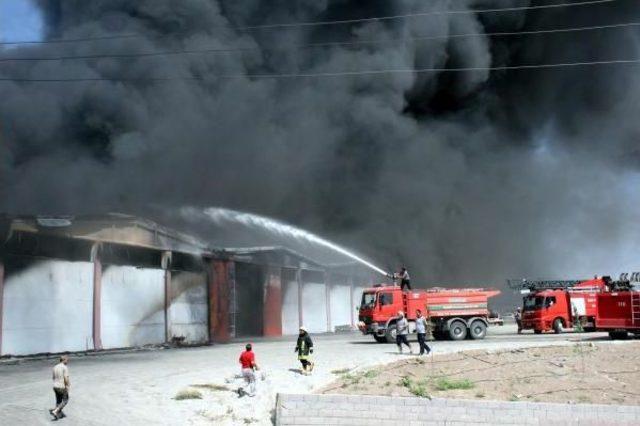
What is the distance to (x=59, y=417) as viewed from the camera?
11.3 m

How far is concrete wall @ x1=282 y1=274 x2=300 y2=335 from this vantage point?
38.6 meters

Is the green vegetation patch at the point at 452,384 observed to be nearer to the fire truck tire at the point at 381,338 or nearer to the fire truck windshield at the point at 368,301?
the fire truck tire at the point at 381,338

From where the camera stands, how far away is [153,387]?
1405 cm

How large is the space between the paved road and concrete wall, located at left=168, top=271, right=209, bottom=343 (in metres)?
8.03

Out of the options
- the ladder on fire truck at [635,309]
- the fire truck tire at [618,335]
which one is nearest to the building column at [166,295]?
the fire truck tire at [618,335]

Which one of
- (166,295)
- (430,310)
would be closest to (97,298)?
(166,295)

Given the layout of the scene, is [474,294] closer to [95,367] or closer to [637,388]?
[637,388]

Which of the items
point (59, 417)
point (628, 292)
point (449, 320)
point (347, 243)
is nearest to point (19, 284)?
point (59, 417)

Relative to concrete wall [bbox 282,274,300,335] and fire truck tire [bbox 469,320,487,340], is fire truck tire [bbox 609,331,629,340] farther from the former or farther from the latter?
concrete wall [bbox 282,274,300,335]

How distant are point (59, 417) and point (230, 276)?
21667 mm

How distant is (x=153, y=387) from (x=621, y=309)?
1732 cm

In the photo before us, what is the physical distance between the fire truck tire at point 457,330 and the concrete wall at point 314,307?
1647cm

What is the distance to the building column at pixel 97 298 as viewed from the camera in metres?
23.8

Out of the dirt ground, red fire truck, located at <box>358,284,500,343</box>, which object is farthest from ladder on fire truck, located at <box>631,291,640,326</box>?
red fire truck, located at <box>358,284,500,343</box>
